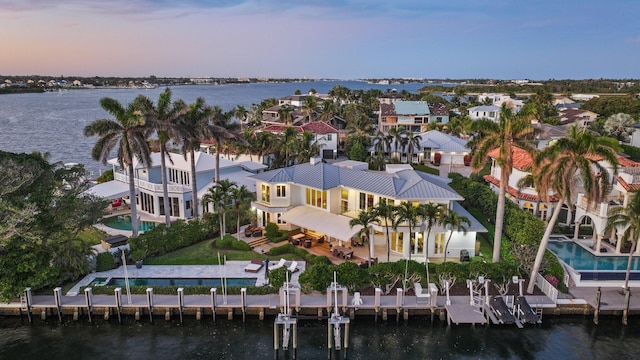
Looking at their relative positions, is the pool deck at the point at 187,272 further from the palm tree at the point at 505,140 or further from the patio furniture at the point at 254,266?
the palm tree at the point at 505,140

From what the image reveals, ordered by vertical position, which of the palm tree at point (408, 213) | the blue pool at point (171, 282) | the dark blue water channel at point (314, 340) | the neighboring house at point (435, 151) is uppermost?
the palm tree at point (408, 213)

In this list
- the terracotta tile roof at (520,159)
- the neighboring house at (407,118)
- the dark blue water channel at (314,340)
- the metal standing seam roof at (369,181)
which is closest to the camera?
the dark blue water channel at (314,340)

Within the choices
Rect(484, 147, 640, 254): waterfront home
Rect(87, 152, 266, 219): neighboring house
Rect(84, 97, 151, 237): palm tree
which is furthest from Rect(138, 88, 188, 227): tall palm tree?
Rect(484, 147, 640, 254): waterfront home

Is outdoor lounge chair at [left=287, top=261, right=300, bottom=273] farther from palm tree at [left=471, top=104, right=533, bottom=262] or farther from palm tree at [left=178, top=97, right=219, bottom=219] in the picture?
palm tree at [left=471, top=104, right=533, bottom=262]

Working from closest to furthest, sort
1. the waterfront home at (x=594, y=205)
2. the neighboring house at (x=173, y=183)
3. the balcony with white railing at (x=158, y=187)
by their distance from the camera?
the waterfront home at (x=594, y=205), the balcony with white railing at (x=158, y=187), the neighboring house at (x=173, y=183)

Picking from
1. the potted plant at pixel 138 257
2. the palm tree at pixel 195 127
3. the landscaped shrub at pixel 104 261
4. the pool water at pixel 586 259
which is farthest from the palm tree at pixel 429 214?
the landscaped shrub at pixel 104 261

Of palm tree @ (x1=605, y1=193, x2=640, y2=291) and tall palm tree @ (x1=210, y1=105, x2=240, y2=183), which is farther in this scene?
tall palm tree @ (x1=210, y1=105, x2=240, y2=183)
